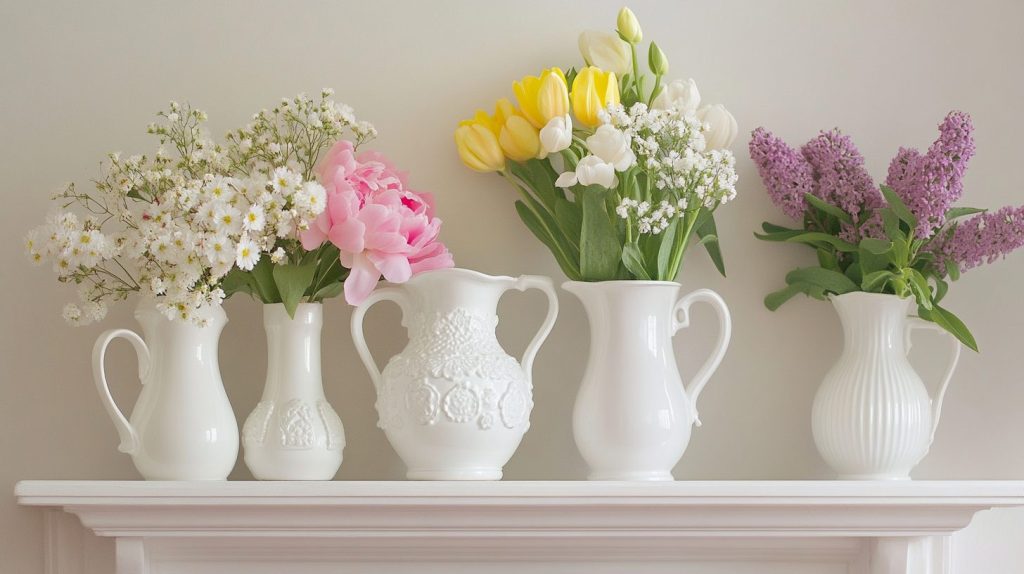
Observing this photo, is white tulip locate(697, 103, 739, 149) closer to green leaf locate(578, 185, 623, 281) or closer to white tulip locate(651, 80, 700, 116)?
white tulip locate(651, 80, 700, 116)

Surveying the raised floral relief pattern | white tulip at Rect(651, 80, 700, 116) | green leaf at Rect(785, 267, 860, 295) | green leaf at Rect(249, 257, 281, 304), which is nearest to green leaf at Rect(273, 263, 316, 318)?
green leaf at Rect(249, 257, 281, 304)

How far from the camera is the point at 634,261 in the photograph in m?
1.07

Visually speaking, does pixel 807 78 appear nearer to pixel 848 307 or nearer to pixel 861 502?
pixel 848 307

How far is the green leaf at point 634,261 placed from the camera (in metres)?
1.07

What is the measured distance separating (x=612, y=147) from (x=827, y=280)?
29 centimetres

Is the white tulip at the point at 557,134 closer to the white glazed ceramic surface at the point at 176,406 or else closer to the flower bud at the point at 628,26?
the flower bud at the point at 628,26

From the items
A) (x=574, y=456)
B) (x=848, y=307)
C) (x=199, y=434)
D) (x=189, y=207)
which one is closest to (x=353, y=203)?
(x=189, y=207)

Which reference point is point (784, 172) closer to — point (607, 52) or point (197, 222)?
point (607, 52)

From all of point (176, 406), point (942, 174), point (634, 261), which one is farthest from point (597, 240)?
point (176, 406)

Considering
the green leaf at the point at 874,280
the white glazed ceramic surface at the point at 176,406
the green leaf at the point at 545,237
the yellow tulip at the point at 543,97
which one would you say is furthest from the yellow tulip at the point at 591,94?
the white glazed ceramic surface at the point at 176,406

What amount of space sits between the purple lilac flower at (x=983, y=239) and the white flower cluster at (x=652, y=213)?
0.95 ft

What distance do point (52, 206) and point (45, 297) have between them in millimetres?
107

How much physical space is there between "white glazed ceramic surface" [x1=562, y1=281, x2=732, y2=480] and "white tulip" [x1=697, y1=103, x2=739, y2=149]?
0.17 metres

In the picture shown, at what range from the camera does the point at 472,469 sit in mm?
1027
